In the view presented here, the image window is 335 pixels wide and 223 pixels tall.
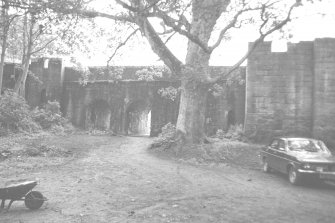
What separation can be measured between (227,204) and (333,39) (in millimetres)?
12119

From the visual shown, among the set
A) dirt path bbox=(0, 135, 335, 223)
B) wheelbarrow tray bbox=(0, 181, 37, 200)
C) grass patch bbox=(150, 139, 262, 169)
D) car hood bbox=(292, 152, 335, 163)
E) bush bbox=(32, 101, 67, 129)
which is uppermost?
bush bbox=(32, 101, 67, 129)

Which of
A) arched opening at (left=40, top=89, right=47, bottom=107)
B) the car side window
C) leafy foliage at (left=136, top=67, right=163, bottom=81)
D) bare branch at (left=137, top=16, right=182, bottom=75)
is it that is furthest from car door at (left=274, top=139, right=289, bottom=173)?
arched opening at (left=40, top=89, right=47, bottom=107)

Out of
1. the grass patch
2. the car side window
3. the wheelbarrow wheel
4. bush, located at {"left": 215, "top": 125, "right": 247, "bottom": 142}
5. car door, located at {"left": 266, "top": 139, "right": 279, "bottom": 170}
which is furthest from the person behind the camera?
bush, located at {"left": 215, "top": 125, "right": 247, "bottom": 142}

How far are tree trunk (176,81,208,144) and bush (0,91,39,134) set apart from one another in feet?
Result: 29.7

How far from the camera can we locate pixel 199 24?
14.7 m

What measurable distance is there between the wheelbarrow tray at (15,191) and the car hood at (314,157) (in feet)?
22.3

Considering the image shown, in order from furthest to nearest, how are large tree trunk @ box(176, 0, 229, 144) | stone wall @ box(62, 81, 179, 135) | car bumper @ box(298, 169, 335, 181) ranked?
stone wall @ box(62, 81, 179, 135), large tree trunk @ box(176, 0, 229, 144), car bumper @ box(298, 169, 335, 181)

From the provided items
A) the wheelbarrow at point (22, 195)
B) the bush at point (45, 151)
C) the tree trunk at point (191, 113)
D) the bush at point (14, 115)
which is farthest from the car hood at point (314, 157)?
the bush at point (14, 115)

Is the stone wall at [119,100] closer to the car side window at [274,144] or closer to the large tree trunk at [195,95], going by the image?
the large tree trunk at [195,95]

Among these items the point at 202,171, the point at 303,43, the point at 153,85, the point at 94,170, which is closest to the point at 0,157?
the point at 94,170

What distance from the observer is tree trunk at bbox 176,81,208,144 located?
48.1 feet

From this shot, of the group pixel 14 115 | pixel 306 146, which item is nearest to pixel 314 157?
pixel 306 146

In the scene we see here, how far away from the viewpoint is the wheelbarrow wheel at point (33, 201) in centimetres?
672

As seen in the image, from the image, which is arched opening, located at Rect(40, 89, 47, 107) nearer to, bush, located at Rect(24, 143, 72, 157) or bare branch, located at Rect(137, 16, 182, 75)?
bush, located at Rect(24, 143, 72, 157)
